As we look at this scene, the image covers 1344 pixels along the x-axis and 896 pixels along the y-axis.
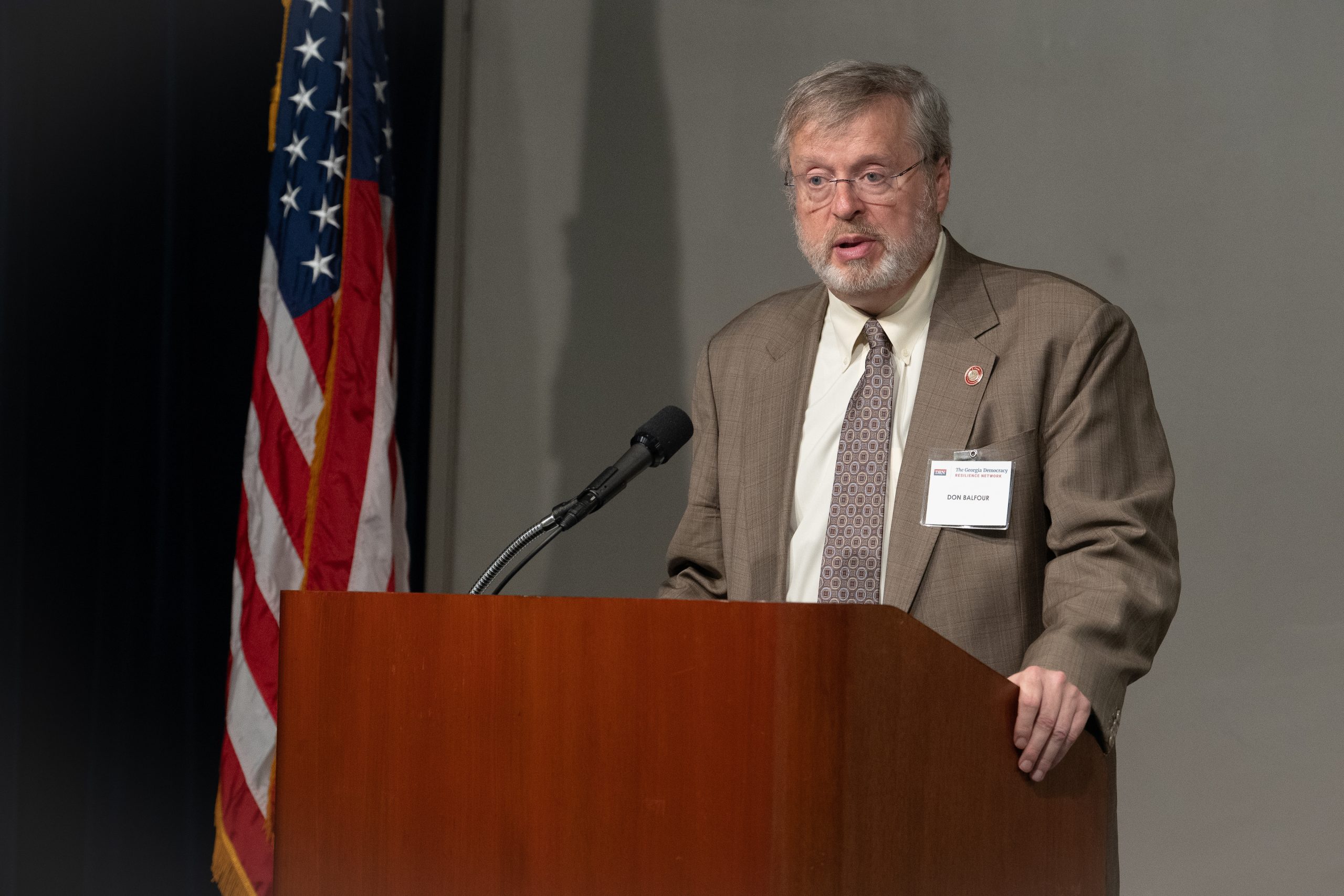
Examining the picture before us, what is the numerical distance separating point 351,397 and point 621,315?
91 cm

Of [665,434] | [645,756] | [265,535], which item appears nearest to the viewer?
[645,756]

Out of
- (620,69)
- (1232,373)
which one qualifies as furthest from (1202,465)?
(620,69)

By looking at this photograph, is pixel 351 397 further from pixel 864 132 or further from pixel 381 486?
pixel 864 132

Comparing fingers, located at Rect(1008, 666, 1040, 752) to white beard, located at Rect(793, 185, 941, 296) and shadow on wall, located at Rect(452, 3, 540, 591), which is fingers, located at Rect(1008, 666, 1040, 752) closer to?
white beard, located at Rect(793, 185, 941, 296)

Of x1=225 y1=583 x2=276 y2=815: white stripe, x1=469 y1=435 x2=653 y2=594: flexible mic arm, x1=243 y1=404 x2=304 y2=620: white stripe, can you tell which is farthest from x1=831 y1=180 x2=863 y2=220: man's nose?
x1=225 y1=583 x2=276 y2=815: white stripe

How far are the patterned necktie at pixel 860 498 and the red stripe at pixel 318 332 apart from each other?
67.7 inches

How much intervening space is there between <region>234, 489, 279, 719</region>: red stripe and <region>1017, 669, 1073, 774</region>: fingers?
7.30 feet

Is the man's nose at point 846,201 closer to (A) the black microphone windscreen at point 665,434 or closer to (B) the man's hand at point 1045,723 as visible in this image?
(A) the black microphone windscreen at point 665,434

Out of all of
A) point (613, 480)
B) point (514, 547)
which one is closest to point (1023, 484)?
point (613, 480)

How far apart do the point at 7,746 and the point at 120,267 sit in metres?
1.16

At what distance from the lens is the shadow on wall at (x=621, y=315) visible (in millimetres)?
3713

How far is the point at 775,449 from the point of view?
199 cm

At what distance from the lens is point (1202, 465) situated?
3025mm

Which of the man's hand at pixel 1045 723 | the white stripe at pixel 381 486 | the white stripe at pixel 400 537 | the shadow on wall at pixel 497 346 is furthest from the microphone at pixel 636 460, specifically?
the shadow on wall at pixel 497 346
